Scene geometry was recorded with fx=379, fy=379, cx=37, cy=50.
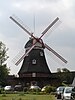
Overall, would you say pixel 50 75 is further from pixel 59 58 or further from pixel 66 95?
pixel 66 95

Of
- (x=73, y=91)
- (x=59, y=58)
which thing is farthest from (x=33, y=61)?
(x=73, y=91)

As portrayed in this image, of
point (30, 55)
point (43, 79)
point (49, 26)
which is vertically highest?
point (49, 26)

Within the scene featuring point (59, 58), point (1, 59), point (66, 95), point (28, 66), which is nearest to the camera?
point (66, 95)

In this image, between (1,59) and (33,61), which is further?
(1,59)

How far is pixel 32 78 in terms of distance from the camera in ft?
279

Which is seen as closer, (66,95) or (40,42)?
(66,95)

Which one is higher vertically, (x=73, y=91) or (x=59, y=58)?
(x=59, y=58)

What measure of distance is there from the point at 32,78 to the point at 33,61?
3.87 metres

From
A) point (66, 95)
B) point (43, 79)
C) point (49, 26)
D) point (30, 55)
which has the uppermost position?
point (49, 26)

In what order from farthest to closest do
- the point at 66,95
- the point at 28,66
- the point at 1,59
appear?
the point at 1,59 → the point at 28,66 → the point at 66,95

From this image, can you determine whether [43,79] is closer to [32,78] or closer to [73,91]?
[32,78]

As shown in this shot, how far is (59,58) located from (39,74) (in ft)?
26.2

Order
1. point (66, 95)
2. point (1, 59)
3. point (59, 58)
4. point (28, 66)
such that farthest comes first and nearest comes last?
1. point (1, 59)
2. point (28, 66)
3. point (59, 58)
4. point (66, 95)

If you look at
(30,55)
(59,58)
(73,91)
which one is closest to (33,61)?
(30,55)
